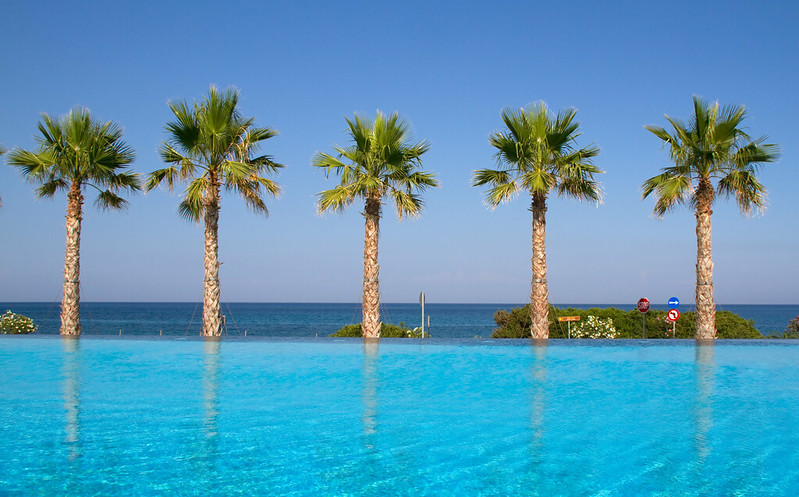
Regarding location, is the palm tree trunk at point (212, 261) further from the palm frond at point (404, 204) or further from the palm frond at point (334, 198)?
the palm frond at point (404, 204)

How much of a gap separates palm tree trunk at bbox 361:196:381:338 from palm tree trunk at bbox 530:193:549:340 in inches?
155

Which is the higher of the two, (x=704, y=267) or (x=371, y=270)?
(x=704, y=267)

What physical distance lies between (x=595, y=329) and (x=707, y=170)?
11.5 meters

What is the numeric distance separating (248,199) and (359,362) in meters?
6.59

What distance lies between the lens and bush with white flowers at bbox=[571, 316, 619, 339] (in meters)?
25.2

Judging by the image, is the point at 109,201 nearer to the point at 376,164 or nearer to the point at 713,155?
the point at 376,164

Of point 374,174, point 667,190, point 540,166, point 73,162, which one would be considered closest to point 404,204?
point 374,174

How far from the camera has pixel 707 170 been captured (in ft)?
50.0

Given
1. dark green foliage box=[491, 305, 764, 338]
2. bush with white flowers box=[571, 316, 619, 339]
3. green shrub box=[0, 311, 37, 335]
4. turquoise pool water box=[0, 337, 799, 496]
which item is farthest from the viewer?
dark green foliage box=[491, 305, 764, 338]

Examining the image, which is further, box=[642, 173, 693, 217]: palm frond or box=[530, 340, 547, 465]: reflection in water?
box=[642, 173, 693, 217]: palm frond

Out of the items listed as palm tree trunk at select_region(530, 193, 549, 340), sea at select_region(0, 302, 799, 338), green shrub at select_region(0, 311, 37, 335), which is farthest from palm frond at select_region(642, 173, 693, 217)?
green shrub at select_region(0, 311, 37, 335)

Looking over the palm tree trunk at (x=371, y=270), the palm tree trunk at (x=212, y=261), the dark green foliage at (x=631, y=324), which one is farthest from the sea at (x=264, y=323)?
the palm tree trunk at (x=371, y=270)

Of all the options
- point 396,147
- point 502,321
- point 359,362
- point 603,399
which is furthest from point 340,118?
point 502,321

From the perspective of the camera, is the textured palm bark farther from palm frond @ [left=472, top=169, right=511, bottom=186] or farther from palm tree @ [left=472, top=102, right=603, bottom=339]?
palm frond @ [left=472, top=169, right=511, bottom=186]
